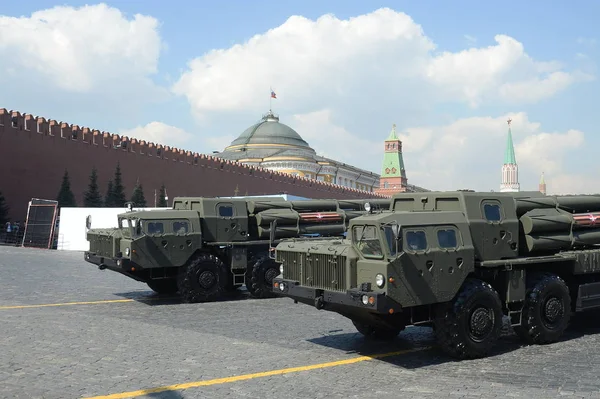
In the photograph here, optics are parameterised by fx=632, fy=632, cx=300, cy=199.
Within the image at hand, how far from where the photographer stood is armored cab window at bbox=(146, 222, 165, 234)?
1456cm

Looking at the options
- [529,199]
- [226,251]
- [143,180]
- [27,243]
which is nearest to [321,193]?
[143,180]

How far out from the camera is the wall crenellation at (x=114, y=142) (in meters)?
38.9

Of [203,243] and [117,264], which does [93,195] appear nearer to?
[203,243]

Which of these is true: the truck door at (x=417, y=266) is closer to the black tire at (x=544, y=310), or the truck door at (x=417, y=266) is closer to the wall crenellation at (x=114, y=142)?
the black tire at (x=544, y=310)

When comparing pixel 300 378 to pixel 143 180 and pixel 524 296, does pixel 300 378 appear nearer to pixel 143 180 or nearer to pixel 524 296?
pixel 524 296

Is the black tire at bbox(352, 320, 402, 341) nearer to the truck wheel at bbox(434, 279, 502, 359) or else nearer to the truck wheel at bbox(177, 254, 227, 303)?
the truck wheel at bbox(434, 279, 502, 359)

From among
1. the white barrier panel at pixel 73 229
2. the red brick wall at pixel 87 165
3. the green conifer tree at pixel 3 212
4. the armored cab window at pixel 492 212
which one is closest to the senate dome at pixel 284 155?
the red brick wall at pixel 87 165

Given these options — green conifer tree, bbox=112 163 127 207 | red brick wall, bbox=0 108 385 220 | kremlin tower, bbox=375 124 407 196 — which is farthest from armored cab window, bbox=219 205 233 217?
kremlin tower, bbox=375 124 407 196

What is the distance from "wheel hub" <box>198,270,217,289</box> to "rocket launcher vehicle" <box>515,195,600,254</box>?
A: 25.0 ft

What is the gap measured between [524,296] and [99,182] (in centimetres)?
3857

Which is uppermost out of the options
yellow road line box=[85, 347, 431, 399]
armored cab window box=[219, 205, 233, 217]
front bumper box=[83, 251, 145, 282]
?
armored cab window box=[219, 205, 233, 217]

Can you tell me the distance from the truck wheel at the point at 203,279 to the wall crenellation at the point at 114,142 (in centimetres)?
2779

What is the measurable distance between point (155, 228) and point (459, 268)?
8027mm

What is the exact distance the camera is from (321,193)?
68312 millimetres
